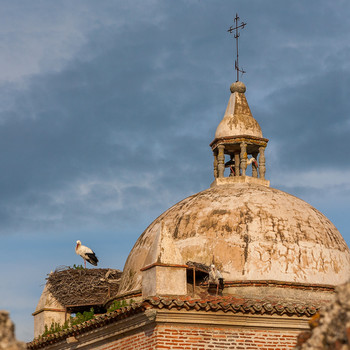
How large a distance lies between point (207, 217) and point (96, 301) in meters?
3.91

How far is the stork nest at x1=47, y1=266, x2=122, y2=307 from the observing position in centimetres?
2042

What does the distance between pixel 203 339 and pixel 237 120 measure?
319 inches

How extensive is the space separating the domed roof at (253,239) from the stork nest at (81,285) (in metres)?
1.28

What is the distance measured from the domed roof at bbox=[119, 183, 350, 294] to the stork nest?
4.19 ft

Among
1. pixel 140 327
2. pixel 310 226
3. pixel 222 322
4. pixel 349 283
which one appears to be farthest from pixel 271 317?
pixel 349 283

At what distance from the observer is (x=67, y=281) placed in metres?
20.8

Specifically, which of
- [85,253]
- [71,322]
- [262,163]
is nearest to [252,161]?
[262,163]

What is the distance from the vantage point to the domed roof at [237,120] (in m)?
21.5

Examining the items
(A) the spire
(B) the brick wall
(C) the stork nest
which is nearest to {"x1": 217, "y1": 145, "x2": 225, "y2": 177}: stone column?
(A) the spire

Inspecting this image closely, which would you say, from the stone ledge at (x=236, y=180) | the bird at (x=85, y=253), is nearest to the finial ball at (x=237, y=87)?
the stone ledge at (x=236, y=180)

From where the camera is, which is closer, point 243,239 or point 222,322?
point 222,322

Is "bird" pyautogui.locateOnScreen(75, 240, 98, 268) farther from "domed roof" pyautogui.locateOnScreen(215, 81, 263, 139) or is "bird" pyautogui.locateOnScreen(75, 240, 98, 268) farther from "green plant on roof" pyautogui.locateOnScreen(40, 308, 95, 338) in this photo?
"domed roof" pyautogui.locateOnScreen(215, 81, 263, 139)

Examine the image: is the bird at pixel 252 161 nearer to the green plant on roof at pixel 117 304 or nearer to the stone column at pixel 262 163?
the stone column at pixel 262 163

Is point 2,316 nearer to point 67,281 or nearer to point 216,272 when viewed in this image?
point 216,272
